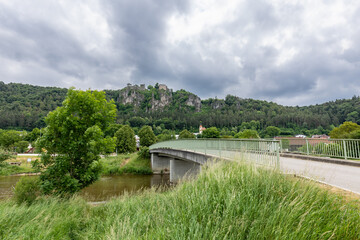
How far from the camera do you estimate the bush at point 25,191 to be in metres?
7.29

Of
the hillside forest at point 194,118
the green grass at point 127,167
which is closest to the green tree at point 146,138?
the green grass at point 127,167

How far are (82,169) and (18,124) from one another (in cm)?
13070

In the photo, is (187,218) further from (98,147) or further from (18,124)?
(18,124)

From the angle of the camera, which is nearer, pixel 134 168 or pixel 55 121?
pixel 55 121

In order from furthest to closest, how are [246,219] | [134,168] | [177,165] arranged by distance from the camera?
[134,168] → [177,165] → [246,219]

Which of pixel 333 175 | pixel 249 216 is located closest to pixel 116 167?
pixel 333 175

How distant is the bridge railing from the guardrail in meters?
6.34

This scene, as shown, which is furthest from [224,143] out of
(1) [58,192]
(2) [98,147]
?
(1) [58,192]

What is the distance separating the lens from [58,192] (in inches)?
340

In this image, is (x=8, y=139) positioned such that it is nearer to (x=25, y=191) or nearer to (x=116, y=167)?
(x=116, y=167)

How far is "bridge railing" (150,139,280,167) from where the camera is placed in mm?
6000

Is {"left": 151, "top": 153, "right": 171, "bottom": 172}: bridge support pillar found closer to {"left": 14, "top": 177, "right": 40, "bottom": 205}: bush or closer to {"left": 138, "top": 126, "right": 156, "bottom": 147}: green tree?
{"left": 138, "top": 126, "right": 156, "bottom": 147}: green tree

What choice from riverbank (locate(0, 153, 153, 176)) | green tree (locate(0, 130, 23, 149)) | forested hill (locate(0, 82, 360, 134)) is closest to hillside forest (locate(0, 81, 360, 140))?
forested hill (locate(0, 82, 360, 134))

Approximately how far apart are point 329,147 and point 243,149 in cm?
809
